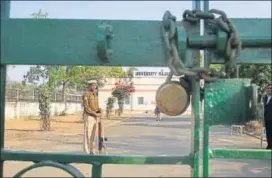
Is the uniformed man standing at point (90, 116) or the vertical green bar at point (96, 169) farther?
the uniformed man standing at point (90, 116)

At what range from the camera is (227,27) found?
6.37ft

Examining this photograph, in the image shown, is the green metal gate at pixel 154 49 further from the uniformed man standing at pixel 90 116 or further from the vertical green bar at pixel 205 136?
the uniformed man standing at pixel 90 116

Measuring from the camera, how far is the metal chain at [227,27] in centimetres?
193

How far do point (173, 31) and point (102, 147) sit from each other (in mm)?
7181

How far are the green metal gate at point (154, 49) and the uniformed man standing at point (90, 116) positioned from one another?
6.26 metres

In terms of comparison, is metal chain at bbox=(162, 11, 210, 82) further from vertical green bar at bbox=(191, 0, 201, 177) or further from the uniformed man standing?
the uniformed man standing

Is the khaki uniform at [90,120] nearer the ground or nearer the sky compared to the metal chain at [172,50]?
nearer the ground

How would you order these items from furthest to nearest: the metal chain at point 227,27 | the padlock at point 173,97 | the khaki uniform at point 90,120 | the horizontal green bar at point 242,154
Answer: the khaki uniform at point 90,120
the horizontal green bar at point 242,154
the padlock at point 173,97
the metal chain at point 227,27

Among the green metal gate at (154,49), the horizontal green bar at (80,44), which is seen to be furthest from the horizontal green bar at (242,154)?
the horizontal green bar at (80,44)

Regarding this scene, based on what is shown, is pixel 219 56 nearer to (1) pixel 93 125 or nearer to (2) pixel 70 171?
(2) pixel 70 171

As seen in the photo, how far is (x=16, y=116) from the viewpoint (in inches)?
949

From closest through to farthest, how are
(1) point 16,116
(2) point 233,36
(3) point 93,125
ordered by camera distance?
(2) point 233,36
(3) point 93,125
(1) point 16,116

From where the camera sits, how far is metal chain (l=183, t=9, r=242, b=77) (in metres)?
1.93

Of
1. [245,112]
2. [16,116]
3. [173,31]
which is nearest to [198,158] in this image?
[245,112]
